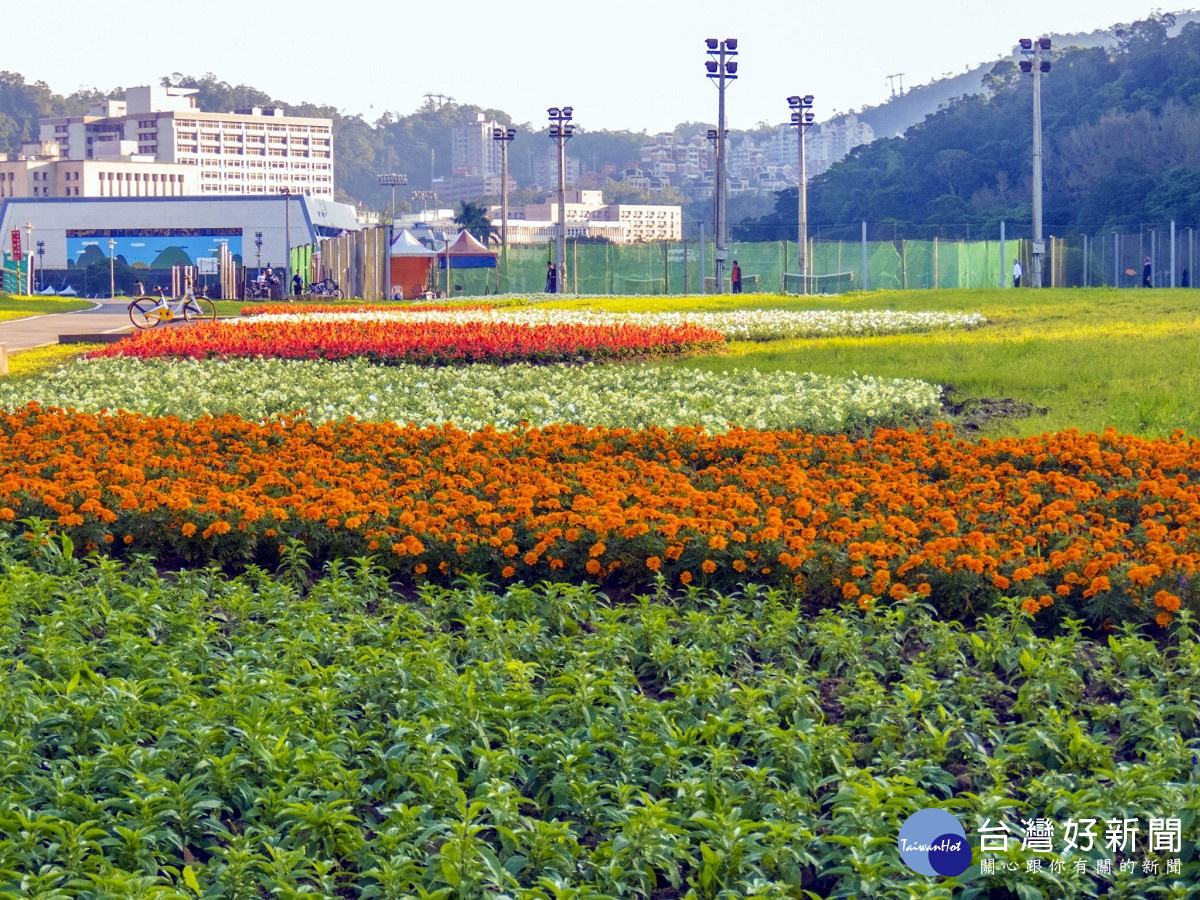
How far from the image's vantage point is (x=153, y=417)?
33.8 ft

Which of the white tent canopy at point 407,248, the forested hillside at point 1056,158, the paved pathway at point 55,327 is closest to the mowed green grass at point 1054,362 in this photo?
the paved pathway at point 55,327

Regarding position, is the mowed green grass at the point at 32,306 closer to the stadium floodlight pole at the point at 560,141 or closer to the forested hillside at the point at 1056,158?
the stadium floodlight pole at the point at 560,141

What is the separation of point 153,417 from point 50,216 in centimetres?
6558

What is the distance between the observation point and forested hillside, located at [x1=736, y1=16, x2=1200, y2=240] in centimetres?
5859

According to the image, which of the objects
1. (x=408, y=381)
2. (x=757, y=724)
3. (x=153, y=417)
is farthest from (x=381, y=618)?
(x=408, y=381)

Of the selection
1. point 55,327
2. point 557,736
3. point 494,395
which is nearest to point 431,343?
point 494,395

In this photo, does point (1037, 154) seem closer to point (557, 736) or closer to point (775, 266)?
point (775, 266)

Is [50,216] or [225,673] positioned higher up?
[50,216]

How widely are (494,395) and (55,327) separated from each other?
56.8 feet

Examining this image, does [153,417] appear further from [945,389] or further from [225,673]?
[945,389]

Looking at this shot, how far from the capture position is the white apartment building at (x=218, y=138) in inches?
6762

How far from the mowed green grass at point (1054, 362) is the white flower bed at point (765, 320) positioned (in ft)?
3.28

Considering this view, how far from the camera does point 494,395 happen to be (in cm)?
1212

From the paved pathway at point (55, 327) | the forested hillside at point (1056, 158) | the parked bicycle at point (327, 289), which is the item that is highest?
the forested hillside at point (1056, 158)
